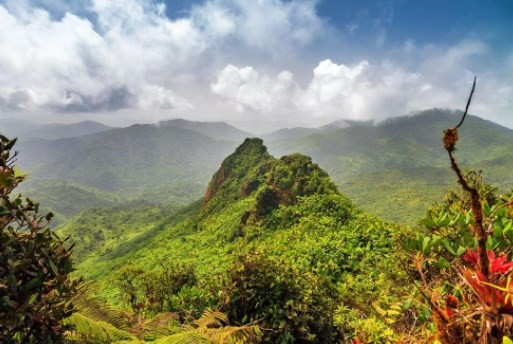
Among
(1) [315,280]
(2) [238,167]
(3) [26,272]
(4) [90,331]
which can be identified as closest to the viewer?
(3) [26,272]

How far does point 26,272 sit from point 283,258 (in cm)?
1440

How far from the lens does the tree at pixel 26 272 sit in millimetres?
3006

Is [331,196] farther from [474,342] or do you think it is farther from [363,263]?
[474,342]

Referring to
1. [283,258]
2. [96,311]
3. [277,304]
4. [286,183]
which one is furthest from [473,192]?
[286,183]

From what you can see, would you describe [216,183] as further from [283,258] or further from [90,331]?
[90,331]

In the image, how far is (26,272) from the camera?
3229mm

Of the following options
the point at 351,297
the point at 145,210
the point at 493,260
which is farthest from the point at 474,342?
the point at 145,210

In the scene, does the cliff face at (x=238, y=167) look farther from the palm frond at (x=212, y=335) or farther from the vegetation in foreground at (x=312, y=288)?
the palm frond at (x=212, y=335)

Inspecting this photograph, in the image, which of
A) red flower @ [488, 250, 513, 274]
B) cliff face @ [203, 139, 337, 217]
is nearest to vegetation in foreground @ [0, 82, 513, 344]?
red flower @ [488, 250, 513, 274]

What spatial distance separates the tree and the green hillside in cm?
304

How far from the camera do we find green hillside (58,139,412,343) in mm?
7535

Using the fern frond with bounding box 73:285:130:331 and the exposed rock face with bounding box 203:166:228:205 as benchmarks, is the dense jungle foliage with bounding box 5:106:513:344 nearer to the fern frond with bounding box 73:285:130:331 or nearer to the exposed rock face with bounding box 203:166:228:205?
the fern frond with bounding box 73:285:130:331

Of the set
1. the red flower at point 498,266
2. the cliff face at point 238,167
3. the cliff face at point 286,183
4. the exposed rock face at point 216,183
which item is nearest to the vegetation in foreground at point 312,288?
the red flower at point 498,266

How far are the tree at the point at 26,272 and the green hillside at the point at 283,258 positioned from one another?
3.04 meters
